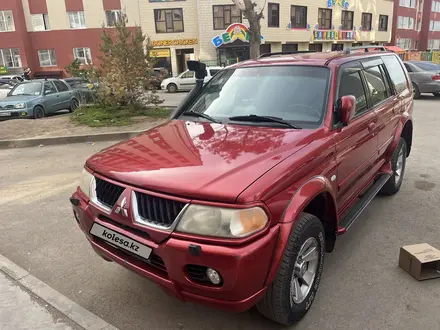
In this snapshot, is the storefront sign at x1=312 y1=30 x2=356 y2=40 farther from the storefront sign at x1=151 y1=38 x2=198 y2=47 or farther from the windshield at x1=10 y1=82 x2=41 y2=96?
the windshield at x1=10 y1=82 x2=41 y2=96

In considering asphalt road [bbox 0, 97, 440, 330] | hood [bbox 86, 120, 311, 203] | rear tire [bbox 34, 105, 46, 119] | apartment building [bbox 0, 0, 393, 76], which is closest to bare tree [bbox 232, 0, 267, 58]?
rear tire [bbox 34, 105, 46, 119]

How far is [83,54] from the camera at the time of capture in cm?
3428

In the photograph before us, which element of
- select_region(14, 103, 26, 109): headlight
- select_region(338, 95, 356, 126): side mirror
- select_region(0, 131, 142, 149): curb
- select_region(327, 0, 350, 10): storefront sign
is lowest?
select_region(0, 131, 142, 149): curb

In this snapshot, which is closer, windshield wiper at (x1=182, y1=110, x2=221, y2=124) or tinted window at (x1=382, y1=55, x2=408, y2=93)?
windshield wiper at (x1=182, y1=110, x2=221, y2=124)

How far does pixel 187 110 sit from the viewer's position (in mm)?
3783

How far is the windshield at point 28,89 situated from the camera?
12.7m

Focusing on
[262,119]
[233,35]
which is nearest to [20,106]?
[262,119]

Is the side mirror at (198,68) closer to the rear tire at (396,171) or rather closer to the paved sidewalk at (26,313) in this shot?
the rear tire at (396,171)

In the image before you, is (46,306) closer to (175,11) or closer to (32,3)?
(175,11)

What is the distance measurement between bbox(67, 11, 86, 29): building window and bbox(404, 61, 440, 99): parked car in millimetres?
29209

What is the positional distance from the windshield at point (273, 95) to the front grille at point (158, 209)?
123 centimetres

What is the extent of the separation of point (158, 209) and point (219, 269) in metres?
0.52

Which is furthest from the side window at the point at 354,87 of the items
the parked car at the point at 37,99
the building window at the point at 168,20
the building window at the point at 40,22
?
the building window at the point at 40,22

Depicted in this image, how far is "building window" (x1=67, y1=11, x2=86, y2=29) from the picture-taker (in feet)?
110
